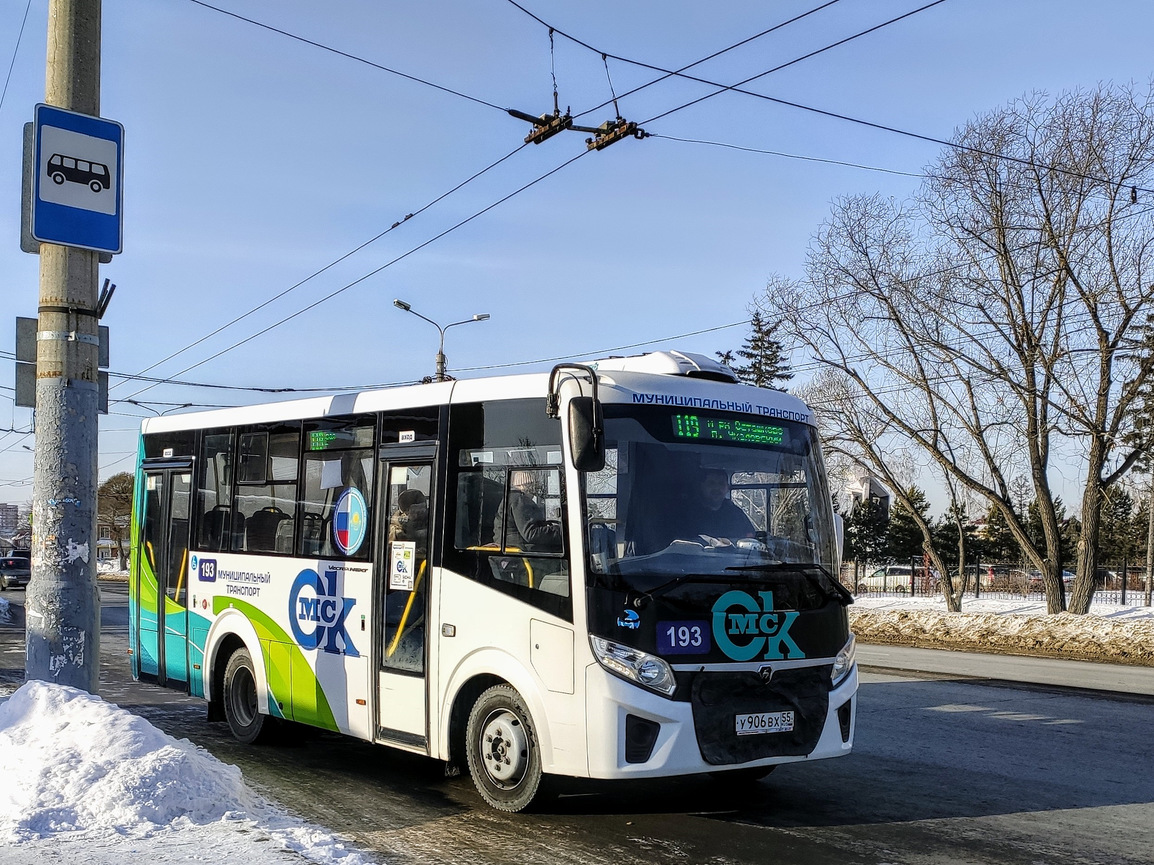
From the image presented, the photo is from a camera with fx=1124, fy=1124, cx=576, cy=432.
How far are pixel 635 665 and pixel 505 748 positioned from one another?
45.5 inches

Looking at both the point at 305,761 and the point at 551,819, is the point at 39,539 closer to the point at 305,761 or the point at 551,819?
the point at 305,761

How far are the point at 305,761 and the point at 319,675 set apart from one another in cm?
79

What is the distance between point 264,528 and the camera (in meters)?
9.62

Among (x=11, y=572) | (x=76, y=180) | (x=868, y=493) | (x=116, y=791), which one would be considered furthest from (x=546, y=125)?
(x=11, y=572)

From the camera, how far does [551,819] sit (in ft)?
22.5

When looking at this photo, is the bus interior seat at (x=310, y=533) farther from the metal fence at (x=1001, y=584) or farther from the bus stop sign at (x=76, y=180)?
the metal fence at (x=1001, y=584)

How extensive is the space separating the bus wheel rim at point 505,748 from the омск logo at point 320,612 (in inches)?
60.6

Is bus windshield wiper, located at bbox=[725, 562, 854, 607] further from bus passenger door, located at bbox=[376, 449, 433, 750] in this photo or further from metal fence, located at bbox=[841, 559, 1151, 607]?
metal fence, located at bbox=[841, 559, 1151, 607]

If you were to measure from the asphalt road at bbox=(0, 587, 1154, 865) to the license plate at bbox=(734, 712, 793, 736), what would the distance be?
560 millimetres

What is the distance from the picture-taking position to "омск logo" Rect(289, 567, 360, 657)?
27.8ft

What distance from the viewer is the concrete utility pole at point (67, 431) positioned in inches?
276

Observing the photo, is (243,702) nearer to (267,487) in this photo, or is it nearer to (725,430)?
(267,487)

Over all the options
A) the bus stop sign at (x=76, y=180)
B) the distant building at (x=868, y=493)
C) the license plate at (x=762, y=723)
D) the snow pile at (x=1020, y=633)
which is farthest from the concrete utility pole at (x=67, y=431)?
the snow pile at (x=1020, y=633)

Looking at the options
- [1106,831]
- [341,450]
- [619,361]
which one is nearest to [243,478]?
[341,450]
